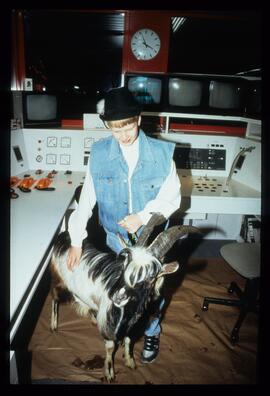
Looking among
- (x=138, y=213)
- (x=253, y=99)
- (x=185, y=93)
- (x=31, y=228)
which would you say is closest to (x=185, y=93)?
(x=185, y=93)

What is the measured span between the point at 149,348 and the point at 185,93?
235 cm

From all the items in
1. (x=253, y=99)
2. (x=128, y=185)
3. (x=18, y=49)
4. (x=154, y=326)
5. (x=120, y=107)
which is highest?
(x=18, y=49)

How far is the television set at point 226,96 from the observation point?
119 inches

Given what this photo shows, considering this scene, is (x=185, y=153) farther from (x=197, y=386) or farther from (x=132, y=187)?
(x=197, y=386)

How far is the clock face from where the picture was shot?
4.71 m

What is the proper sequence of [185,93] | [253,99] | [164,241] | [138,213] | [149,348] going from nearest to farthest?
1. [164,241]
2. [138,213]
3. [149,348]
4. [253,99]
5. [185,93]

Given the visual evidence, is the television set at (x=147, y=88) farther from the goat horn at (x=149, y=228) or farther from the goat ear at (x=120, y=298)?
the goat ear at (x=120, y=298)

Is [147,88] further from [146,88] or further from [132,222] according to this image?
[132,222]

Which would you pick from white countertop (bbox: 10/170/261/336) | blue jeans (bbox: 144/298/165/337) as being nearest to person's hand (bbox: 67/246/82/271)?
white countertop (bbox: 10/170/261/336)

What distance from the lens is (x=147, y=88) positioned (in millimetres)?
3018

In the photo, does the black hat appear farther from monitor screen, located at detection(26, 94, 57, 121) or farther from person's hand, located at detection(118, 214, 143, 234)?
monitor screen, located at detection(26, 94, 57, 121)

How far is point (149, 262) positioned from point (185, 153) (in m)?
1.76

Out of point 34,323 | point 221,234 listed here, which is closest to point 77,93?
point 221,234

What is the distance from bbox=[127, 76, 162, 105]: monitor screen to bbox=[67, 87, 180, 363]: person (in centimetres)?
129
